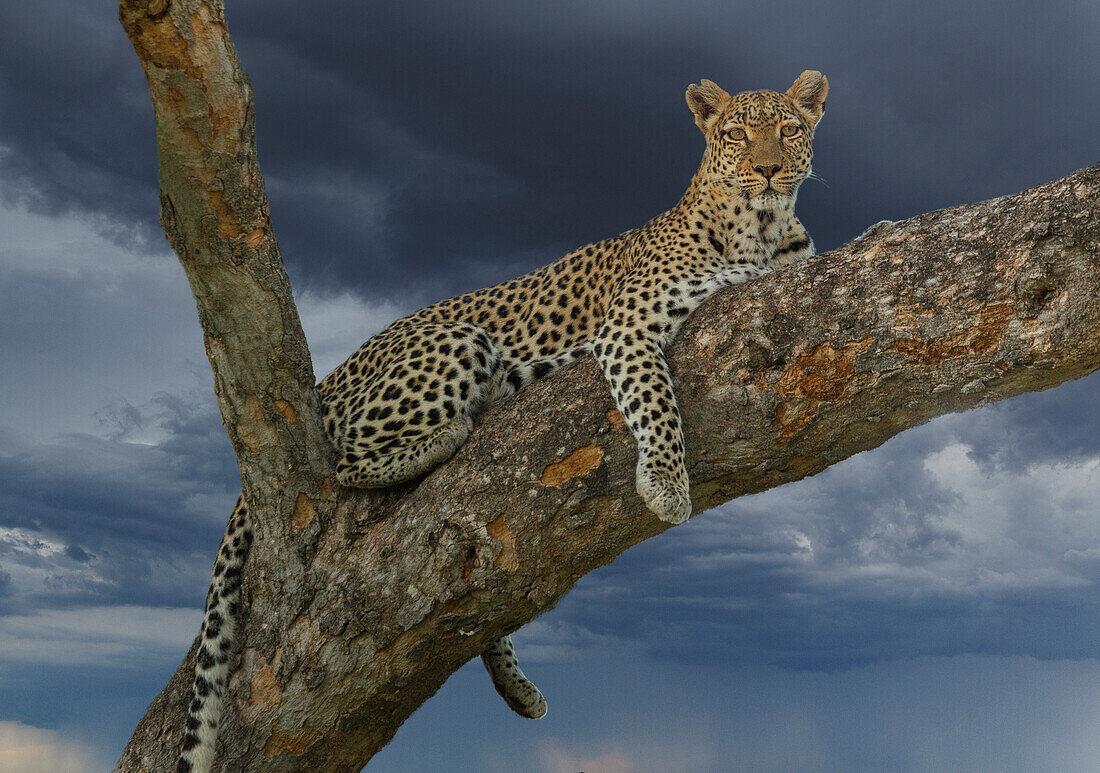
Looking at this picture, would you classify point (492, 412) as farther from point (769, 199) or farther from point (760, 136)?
point (760, 136)

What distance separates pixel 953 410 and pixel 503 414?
268 cm

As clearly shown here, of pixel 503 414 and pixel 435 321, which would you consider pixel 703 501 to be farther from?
pixel 435 321

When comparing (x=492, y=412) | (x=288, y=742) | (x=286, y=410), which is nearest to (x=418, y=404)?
(x=492, y=412)

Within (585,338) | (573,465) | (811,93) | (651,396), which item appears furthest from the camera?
(811,93)

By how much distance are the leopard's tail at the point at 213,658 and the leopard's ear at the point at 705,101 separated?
16.0 ft

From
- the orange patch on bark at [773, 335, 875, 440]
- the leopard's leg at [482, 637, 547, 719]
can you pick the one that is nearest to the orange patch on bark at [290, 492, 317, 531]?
the leopard's leg at [482, 637, 547, 719]

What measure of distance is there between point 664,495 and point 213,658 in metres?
3.22

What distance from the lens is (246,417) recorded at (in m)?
5.89

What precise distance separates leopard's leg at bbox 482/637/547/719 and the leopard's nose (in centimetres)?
436

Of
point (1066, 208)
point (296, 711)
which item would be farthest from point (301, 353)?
point (1066, 208)

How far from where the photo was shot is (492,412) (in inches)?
242

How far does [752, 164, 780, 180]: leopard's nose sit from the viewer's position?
6812 mm

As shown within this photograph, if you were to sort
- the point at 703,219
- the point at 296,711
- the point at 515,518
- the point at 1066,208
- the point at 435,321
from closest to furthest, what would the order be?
1. the point at 1066,208
2. the point at 515,518
3. the point at 296,711
4. the point at 703,219
5. the point at 435,321

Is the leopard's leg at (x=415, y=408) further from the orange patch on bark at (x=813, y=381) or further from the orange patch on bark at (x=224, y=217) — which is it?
the orange patch on bark at (x=813, y=381)
